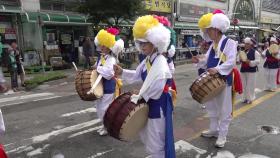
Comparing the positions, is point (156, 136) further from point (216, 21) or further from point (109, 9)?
point (109, 9)

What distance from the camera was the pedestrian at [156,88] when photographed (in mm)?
3611

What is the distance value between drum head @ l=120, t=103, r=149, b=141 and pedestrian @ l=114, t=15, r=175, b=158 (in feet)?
0.27

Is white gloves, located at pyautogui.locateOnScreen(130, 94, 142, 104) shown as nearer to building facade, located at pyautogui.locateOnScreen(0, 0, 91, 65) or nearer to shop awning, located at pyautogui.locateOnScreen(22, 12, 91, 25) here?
building facade, located at pyautogui.locateOnScreen(0, 0, 91, 65)

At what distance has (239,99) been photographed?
8.89 m

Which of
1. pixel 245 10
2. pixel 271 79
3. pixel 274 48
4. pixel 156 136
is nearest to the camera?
pixel 156 136

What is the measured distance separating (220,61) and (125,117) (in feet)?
7.42

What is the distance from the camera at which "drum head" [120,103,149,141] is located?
3537 mm

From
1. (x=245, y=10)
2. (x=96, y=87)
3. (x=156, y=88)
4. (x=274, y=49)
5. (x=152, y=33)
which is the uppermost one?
(x=245, y=10)

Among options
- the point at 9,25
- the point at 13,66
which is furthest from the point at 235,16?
the point at 13,66

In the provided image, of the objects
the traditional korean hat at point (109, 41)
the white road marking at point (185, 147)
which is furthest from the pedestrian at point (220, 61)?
the traditional korean hat at point (109, 41)

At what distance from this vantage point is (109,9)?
1658 cm

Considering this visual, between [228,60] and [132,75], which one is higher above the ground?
[228,60]

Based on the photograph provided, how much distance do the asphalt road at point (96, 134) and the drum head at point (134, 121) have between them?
1358 millimetres

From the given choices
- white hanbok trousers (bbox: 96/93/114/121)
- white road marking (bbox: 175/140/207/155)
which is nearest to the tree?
white hanbok trousers (bbox: 96/93/114/121)
